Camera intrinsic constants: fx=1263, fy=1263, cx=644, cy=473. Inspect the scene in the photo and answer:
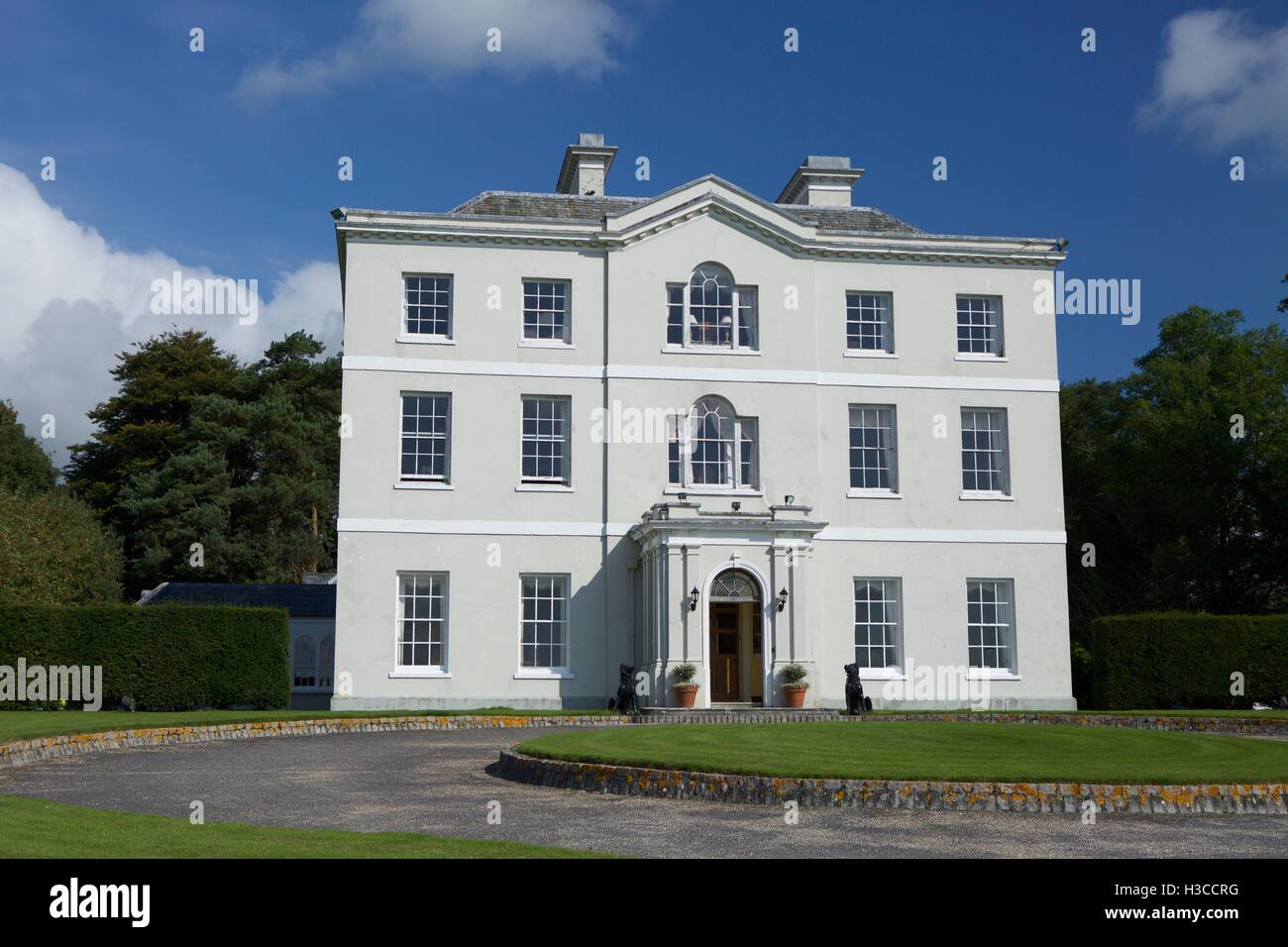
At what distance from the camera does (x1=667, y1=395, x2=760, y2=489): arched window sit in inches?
1268

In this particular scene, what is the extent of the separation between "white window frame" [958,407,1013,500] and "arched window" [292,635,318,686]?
61.6ft

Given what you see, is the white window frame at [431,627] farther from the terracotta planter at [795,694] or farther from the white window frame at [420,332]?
the terracotta planter at [795,694]

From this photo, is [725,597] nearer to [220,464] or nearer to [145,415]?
[220,464]

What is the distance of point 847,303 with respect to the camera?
1339 inches

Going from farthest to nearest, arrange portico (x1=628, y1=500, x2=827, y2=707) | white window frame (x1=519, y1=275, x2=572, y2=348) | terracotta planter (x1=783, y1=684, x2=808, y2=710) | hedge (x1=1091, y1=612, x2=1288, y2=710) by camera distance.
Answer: white window frame (x1=519, y1=275, x2=572, y2=348), hedge (x1=1091, y1=612, x2=1288, y2=710), portico (x1=628, y1=500, x2=827, y2=707), terracotta planter (x1=783, y1=684, x2=808, y2=710)

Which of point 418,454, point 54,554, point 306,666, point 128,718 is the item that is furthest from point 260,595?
point 128,718

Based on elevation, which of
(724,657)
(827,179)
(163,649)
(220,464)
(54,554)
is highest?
(827,179)

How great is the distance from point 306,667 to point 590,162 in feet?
55.4

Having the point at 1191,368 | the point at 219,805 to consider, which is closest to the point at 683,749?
the point at 219,805

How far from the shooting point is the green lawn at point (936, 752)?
14203 mm

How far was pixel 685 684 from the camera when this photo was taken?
28.6 metres

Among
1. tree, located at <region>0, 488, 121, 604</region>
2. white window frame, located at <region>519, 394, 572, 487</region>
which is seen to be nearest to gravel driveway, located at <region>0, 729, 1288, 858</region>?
white window frame, located at <region>519, 394, 572, 487</region>

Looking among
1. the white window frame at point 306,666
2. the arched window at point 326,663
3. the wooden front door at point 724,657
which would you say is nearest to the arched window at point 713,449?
the wooden front door at point 724,657

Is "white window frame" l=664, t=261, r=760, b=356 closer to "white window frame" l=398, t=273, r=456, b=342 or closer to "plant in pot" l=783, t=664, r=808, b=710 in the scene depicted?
"white window frame" l=398, t=273, r=456, b=342
